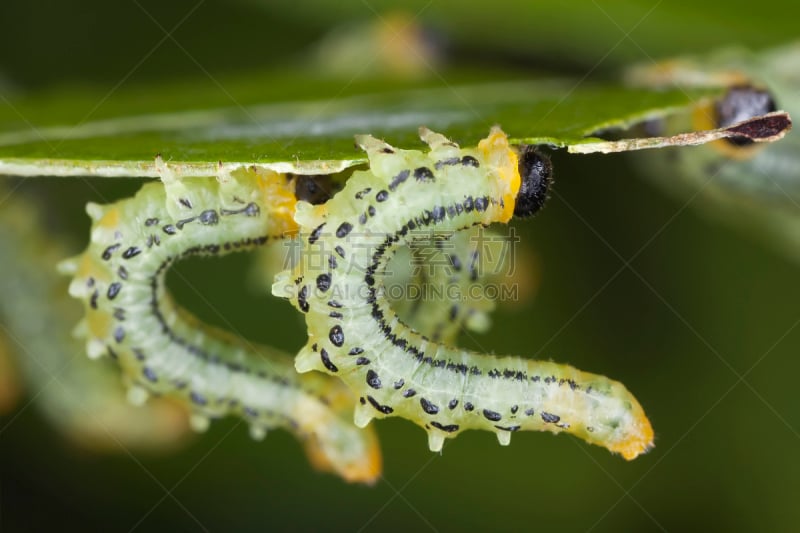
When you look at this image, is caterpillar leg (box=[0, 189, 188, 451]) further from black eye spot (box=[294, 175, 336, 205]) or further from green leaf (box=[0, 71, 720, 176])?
black eye spot (box=[294, 175, 336, 205])

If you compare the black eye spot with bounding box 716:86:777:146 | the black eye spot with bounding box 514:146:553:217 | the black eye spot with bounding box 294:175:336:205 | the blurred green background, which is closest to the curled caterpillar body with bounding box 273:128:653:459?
the black eye spot with bounding box 514:146:553:217

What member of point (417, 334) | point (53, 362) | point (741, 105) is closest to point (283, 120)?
point (417, 334)

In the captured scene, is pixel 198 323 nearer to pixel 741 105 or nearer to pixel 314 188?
pixel 314 188

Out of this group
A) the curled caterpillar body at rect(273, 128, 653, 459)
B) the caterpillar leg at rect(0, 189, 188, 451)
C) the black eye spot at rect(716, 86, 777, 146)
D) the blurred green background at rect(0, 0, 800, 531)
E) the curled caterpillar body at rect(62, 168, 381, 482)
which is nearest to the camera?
the curled caterpillar body at rect(273, 128, 653, 459)

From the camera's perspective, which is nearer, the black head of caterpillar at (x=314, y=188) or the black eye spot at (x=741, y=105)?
the black head of caterpillar at (x=314, y=188)

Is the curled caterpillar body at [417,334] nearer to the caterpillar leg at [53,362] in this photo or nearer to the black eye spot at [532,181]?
the black eye spot at [532,181]

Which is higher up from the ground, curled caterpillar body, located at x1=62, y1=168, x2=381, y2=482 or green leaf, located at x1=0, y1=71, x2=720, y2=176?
green leaf, located at x1=0, y1=71, x2=720, y2=176

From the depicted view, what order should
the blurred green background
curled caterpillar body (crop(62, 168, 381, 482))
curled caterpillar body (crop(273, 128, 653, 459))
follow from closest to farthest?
curled caterpillar body (crop(273, 128, 653, 459)) → curled caterpillar body (crop(62, 168, 381, 482)) → the blurred green background

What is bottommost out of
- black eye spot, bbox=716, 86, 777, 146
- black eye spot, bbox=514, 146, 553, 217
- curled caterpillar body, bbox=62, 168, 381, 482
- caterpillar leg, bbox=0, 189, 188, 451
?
caterpillar leg, bbox=0, 189, 188, 451

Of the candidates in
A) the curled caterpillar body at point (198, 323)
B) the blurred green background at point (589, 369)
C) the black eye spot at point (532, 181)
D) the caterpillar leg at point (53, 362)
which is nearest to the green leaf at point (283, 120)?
the black eye spot at point (532, 181)
